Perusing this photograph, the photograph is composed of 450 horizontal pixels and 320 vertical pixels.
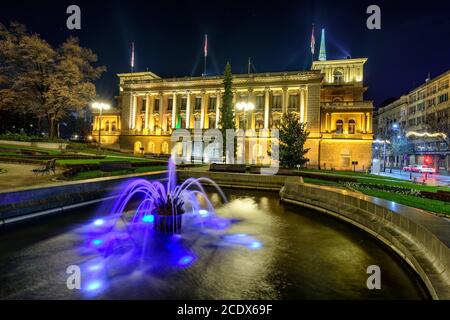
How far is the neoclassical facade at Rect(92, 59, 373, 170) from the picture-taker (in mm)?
49094

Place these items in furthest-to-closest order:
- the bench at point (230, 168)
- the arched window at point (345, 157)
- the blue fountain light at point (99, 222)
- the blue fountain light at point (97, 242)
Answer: the arched window at point (345, 157) → the bench at point (230, 168) → the blue fountain light at point (99, 222) → the blue fountain light at point (97, 242)

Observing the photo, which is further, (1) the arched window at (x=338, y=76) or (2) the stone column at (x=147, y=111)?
(2) the stone column at (x=147, y=111)

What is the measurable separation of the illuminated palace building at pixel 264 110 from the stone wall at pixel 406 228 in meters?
37.5

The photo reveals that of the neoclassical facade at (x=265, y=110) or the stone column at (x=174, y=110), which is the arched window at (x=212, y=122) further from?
the stone column at (x=174, y=110)

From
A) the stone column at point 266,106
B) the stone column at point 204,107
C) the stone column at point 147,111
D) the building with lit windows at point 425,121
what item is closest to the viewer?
the building with lit windows at point 425,121

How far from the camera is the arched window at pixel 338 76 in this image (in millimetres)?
59506

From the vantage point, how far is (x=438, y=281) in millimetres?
5586

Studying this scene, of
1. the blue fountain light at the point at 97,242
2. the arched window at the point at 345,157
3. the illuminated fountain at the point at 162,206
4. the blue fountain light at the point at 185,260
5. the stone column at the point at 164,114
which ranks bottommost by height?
the blue fountain light at the point at 185,260

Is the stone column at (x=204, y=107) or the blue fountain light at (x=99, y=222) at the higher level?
the stone column at (x=204, y=107)

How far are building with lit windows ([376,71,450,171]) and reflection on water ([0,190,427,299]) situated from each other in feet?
137

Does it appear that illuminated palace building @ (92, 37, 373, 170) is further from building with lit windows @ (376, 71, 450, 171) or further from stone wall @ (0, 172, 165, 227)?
stone wall @ (0, 172, 165, 227)

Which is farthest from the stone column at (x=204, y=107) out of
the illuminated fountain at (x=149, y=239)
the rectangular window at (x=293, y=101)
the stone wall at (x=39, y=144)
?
the illuminated fountain at (x=149, y=239)

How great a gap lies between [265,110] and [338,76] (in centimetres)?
1988
